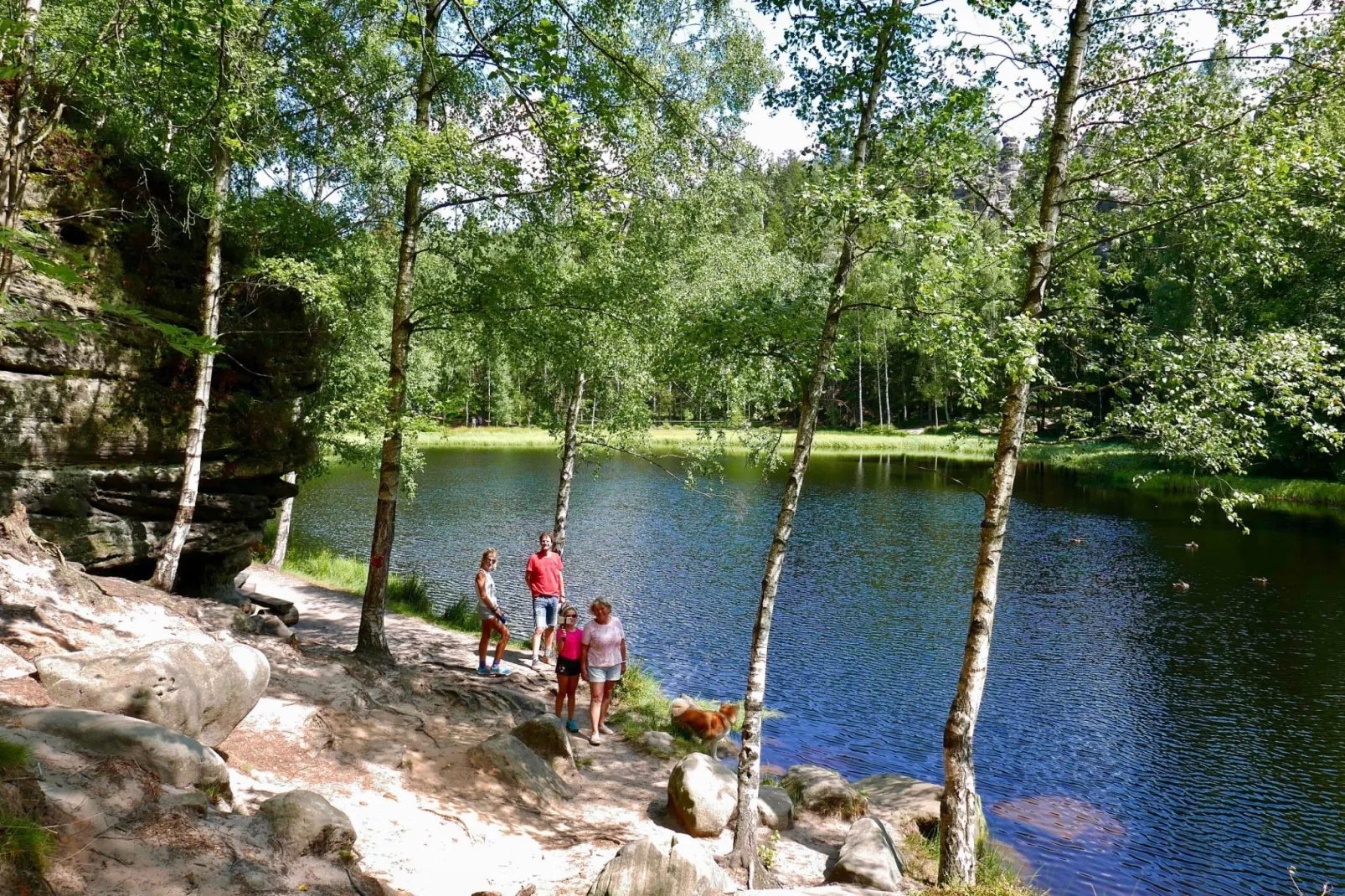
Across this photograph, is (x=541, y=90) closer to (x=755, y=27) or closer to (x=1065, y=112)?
(x=1065, y=112)

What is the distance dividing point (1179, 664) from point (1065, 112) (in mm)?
15894

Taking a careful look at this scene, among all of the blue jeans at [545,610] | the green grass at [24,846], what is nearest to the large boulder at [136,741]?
the green grass at [24,846]

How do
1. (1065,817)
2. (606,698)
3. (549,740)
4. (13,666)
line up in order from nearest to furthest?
(13,666)
(549,740)
(1065,817)
(606,698)

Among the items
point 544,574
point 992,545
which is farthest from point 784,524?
point 544,574

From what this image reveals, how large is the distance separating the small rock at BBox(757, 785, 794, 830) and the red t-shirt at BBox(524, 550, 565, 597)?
5393mm

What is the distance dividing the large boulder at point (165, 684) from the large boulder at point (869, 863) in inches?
261

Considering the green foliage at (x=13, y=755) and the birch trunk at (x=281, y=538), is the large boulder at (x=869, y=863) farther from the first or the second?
the birch trunk at (x=281, y=538)

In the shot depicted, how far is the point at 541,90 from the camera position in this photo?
5566mm

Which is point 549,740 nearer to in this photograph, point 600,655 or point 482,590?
point 600,655

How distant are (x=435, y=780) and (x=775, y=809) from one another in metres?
4.30

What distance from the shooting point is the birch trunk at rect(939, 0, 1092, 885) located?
864cm

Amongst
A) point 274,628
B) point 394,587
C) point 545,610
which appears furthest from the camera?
point 394,587

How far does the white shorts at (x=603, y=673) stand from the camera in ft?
39.1

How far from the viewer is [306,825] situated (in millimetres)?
6629
